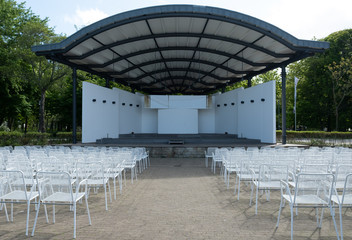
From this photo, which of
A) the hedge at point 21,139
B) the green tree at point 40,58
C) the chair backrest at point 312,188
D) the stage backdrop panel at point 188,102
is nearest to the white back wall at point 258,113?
the stage backdrop panel at point 188,102

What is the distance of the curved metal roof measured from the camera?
12.2m

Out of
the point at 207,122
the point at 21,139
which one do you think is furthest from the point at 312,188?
the point at 207,122

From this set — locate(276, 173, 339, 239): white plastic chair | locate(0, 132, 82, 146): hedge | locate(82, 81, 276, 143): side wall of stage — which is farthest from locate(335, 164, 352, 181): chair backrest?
locate(0, 132, 82, 146): hedge

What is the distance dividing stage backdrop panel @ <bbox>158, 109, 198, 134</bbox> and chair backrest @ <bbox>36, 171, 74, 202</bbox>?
59.3ft

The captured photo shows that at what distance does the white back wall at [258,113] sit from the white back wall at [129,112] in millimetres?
9420

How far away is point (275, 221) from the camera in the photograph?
13.5 ft

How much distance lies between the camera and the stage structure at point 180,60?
41.0 feet

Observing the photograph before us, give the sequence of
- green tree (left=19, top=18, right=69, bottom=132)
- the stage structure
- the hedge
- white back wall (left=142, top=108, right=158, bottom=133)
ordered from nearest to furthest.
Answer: the stage structure
the hedge
green tree (left=19, top=18, right=69, bottom=132)
white back wall (left=142, top=108, right=158, bottom=133)

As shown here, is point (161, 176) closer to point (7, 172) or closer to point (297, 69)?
point (7, 172)

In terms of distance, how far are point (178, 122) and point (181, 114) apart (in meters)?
0.75

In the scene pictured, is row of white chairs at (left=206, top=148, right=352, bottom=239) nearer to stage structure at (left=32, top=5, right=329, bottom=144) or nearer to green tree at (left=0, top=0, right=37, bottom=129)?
stage structure at (left=32, top=5, right=329, bottom=144)

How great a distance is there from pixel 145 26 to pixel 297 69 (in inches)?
1174

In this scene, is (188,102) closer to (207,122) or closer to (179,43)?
(207,122)

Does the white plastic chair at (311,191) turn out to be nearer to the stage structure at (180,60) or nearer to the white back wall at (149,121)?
the stage structure at (180,60)
